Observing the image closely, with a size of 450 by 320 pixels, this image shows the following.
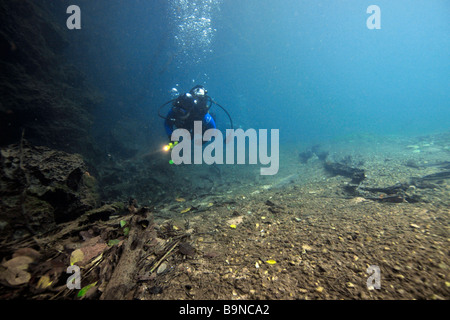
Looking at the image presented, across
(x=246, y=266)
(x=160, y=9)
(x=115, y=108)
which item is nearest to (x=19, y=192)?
(x=246, y=266)

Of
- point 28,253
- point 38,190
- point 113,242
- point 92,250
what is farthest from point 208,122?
point 28,253

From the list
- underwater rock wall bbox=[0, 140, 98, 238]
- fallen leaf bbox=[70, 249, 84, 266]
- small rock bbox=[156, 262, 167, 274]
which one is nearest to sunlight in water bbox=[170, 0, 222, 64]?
underwater rock wall bbox=[0, 140, 98, 238]

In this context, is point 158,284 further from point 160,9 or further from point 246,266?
point 160,9

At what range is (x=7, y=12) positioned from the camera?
8.27 meters

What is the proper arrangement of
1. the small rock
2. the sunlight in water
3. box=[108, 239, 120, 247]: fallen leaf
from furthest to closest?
the sunlight in water → box=[108, 239, 120, 247]: fallen leaf → the small rock

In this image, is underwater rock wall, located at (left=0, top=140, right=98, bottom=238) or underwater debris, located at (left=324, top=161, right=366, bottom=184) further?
underwater debris, located at (left=324, top=161, right=366, bottom=184)

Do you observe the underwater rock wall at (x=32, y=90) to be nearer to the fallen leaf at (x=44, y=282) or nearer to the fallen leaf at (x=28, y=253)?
the fallen leaf at (x=28, y=253)

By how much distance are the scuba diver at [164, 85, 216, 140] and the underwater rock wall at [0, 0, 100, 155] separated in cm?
661

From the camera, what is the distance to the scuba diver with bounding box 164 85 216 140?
24.5ft

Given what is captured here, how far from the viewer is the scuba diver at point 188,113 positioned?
7.48m

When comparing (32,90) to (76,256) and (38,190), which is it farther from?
(76,256)

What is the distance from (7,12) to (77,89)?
6.93 m

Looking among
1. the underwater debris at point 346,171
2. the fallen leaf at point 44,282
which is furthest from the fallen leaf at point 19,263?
the underwater debris at point 346,171

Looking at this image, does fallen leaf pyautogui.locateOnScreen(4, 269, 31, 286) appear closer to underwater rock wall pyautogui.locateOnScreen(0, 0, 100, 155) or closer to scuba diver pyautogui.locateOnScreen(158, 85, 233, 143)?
scuba diver pyautogui.locateOnScreen(158, 85, 233, 143)
